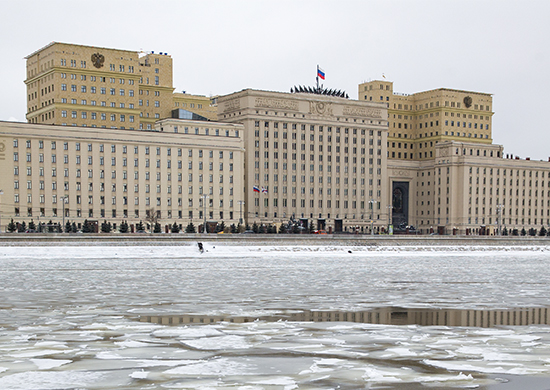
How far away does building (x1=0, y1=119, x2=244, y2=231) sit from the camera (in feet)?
433

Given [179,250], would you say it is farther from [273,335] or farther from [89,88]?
[89,88]

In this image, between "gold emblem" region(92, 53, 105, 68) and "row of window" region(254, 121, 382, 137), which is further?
"row of window" region(254, 121, 382, 137)

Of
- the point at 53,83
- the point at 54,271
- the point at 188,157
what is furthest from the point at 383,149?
the point at 54,271

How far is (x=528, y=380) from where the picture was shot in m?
13.9

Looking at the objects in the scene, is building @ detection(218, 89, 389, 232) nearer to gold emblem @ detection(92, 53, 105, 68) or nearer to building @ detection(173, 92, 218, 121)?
building @ detection(173, 92, 218, 121)

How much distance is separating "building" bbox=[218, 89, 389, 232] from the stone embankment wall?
43018 millimetres

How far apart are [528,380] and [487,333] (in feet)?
18.4

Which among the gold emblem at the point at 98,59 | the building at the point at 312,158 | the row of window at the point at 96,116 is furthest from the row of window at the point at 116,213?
the gold emblem at the point at 98,59

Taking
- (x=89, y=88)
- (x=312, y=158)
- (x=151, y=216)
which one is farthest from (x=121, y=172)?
(x=312, y=158)

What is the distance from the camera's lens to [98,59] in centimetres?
15475

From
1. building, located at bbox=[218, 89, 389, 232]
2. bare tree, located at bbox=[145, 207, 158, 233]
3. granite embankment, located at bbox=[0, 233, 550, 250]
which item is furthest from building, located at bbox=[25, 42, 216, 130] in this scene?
granite embankment, located at bbox=[0, 233, 550, 250]

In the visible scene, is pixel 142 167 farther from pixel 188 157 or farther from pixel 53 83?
pixel 53 83

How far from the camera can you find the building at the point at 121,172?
13200 cm

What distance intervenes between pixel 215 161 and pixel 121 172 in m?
21.0
